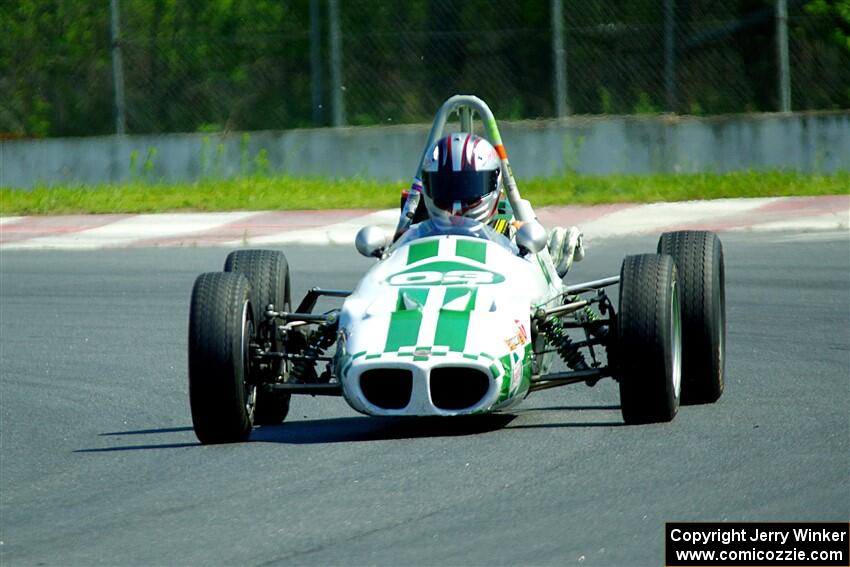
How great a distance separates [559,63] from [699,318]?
10.5 metres

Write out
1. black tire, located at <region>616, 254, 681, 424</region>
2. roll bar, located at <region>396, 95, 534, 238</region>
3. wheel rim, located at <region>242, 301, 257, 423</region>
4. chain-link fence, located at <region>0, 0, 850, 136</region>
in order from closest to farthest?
1. black tire, located at <region>616, 254, 681, 424</region>
2. wheel rim, located at <region>242, 301, 257, 423</region>
3. roll bar, located at <region>396, 95, 534, 238</region>
4. chain-link fence, located at <region>0, 0, 850, 136</region>

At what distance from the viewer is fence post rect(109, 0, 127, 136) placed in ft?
64.8

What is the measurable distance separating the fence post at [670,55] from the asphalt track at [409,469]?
7.22m

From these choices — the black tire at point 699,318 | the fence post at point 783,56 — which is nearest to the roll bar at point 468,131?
the black tire at point 699,318

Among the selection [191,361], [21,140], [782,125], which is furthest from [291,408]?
[21,140]

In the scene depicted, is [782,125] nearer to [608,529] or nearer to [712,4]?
[712,4]

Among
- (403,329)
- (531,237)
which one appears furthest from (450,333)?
(531,237)

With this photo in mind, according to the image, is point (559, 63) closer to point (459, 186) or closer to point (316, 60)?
point (316, 60)

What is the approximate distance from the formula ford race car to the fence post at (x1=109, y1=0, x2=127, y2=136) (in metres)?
11.1

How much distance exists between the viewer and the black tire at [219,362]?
781 cm

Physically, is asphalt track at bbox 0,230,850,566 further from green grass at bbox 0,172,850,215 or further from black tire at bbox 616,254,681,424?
green grass at bbox 0,172,850,215

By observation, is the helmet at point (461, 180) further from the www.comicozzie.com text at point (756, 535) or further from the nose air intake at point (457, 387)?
the www.comicozzie.com text at point (756, 535)

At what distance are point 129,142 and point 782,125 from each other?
6921 mm

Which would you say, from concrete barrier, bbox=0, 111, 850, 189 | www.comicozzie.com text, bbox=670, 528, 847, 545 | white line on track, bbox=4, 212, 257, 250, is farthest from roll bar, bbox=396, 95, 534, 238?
concrete barrier, bbox=0, 111, 850, 189
